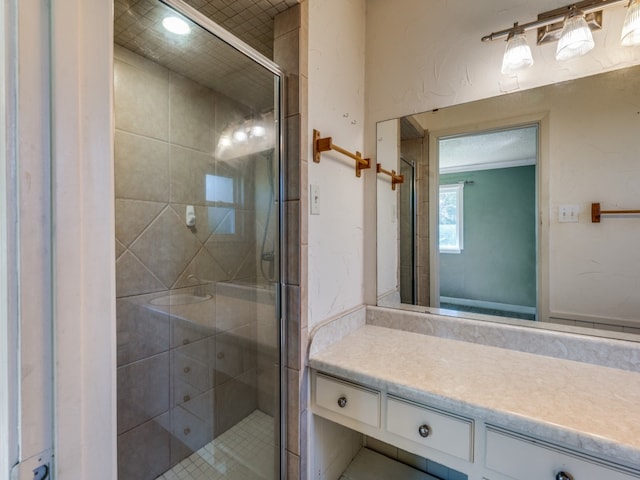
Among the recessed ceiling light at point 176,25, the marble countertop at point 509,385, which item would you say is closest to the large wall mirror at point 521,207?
the marble countertop at point 509,385

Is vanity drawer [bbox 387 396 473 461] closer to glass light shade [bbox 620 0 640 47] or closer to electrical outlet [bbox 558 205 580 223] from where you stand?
electrical outlet [bbox 558 205 580 223]

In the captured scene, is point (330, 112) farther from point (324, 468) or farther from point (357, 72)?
point (324, 468)

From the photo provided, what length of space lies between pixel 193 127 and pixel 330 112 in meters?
0.67

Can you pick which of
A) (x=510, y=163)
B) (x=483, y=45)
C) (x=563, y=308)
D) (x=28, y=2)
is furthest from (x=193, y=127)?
(x=563, y=308)

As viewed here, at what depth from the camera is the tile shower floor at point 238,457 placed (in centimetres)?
129

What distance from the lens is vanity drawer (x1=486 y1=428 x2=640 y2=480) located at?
0.73 metres

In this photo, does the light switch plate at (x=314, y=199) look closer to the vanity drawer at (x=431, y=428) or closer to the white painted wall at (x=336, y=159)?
the white painted wall at (x=336, y=159)

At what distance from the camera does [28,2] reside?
44 cm

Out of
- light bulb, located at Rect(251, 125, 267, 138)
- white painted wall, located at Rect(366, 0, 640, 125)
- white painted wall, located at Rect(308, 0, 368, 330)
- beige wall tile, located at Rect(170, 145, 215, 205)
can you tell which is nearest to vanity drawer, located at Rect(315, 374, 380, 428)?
white painted wall, located at Rect(308, 0, 368, 330)

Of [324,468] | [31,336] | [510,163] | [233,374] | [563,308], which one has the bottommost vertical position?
[324,468]

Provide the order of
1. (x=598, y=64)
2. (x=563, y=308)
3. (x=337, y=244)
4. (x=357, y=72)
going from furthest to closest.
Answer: (x=357, y=72) < (x=337, y=244) < (x=563, y=308) < (x=598, y=64)

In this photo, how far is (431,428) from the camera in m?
0.94

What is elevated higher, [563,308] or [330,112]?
[330,112]

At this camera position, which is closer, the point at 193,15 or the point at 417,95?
the point at 193,15
